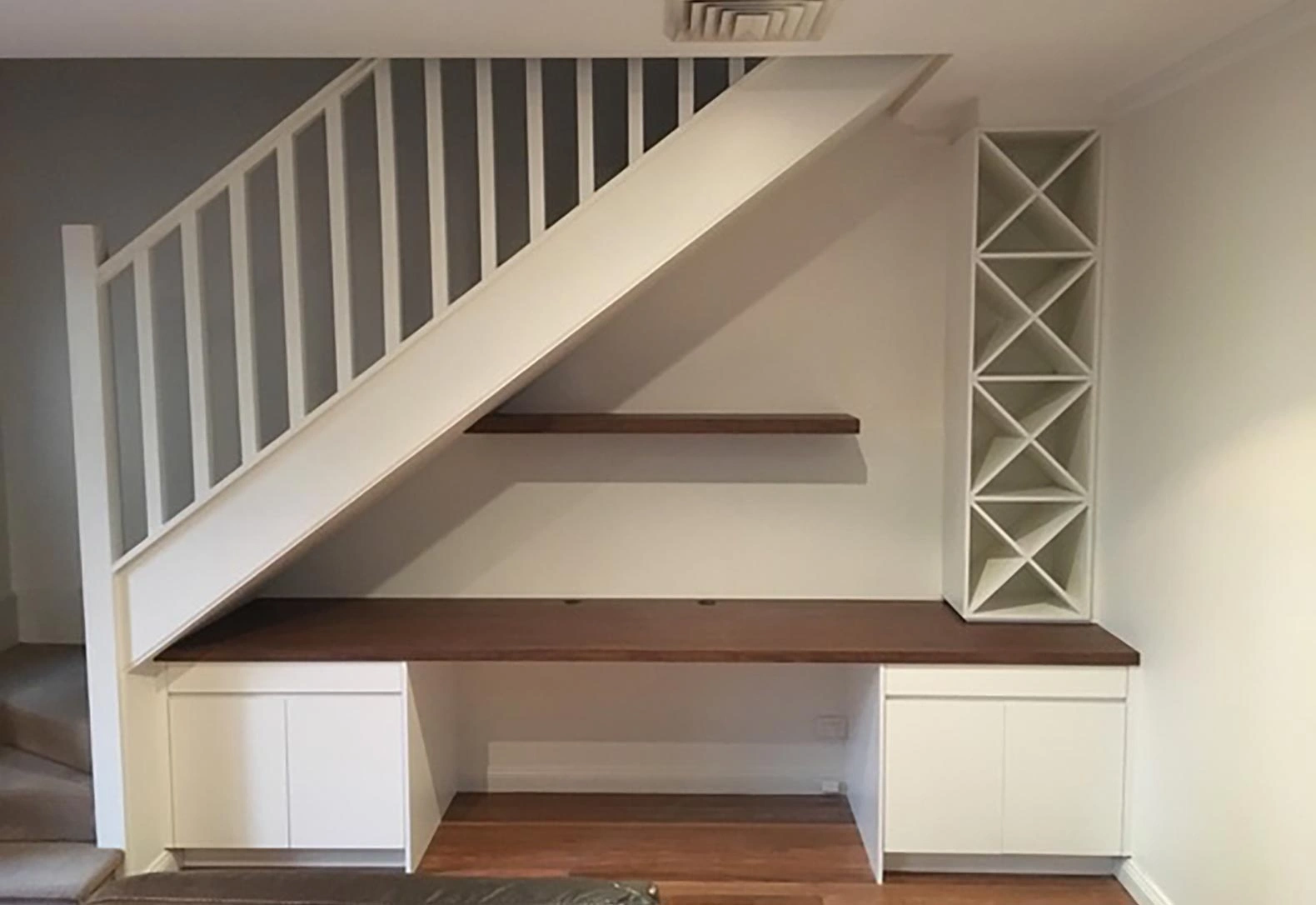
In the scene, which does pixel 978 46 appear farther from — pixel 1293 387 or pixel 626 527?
pixel 626 527

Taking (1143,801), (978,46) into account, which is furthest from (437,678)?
(978,46)

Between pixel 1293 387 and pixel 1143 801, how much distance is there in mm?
1348

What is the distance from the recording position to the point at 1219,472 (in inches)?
99.4

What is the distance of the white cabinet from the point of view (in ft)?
10.1

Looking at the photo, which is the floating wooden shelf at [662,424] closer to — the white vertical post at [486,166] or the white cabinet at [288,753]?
the white vertical post at [486,166]

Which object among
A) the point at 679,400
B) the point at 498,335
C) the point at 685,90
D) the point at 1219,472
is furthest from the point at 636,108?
the point at 1219,472

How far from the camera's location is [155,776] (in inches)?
120

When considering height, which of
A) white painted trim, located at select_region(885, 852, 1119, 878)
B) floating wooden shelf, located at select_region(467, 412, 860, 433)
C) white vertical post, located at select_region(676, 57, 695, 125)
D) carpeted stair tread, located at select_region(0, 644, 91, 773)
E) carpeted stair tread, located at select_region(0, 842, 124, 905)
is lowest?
white painted trim, located at select_region(885, 852, 1119, 878)

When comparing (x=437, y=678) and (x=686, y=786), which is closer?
(x=437, y=678)

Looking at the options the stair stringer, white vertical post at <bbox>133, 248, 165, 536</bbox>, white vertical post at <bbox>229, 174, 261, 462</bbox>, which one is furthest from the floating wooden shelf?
white vertical post at <bbox>133, 248, 165, 536</bbox>

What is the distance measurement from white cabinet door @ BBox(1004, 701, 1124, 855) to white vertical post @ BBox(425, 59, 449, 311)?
1.95m

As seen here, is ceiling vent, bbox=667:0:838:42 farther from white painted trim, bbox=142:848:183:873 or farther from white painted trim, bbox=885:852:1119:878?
white painted trim, bbox=142:848:183:873

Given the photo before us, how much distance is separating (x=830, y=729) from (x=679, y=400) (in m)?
1.25

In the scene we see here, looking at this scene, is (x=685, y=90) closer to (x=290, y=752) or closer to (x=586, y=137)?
(x=586, y=137)
